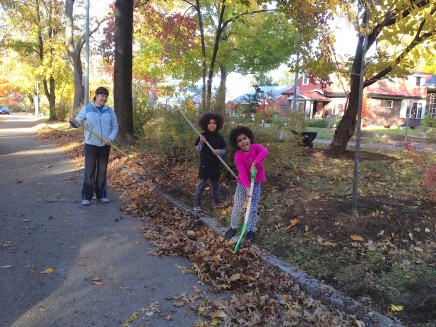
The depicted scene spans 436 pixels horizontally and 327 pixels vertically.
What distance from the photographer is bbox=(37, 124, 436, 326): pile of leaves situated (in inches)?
134

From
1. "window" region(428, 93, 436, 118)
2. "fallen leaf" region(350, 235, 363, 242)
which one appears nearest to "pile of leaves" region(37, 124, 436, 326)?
"fallen leaf" region(350, 235, 363, 242)

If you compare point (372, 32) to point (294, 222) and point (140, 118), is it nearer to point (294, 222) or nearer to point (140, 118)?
point (294, 222)

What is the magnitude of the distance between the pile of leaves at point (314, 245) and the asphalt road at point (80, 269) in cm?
32

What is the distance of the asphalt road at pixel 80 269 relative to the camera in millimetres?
3281

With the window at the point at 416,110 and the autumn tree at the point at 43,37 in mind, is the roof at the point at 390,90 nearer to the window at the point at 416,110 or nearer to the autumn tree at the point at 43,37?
the window at the point at 416,110

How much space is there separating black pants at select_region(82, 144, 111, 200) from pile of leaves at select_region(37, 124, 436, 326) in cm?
69

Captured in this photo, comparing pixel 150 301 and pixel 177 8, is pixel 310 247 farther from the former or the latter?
pixel 177 8

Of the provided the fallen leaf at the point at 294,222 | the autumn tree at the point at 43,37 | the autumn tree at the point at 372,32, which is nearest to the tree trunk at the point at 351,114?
the autumn tree at the point at 372,32

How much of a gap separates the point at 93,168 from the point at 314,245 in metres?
3.93

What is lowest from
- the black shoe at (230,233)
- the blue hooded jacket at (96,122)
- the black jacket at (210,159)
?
the black shoe at (230,233)

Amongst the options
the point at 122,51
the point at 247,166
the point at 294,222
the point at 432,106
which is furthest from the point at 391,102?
the point at 247,166

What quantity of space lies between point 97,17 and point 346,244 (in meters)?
21.3

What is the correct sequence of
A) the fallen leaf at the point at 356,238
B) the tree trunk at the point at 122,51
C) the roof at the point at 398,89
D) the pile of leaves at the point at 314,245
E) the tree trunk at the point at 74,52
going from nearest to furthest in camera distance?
the pile of leaves at the point at 314,245, the fallen leaf at the point at 356,238, the tree trunk at the point at 122,51, the tree trunk at the point at 74,52, the roof at the point at 398,89

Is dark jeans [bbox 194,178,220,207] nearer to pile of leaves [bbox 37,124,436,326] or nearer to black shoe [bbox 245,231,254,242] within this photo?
pile of leaves [bbox 37,124,436,326]
